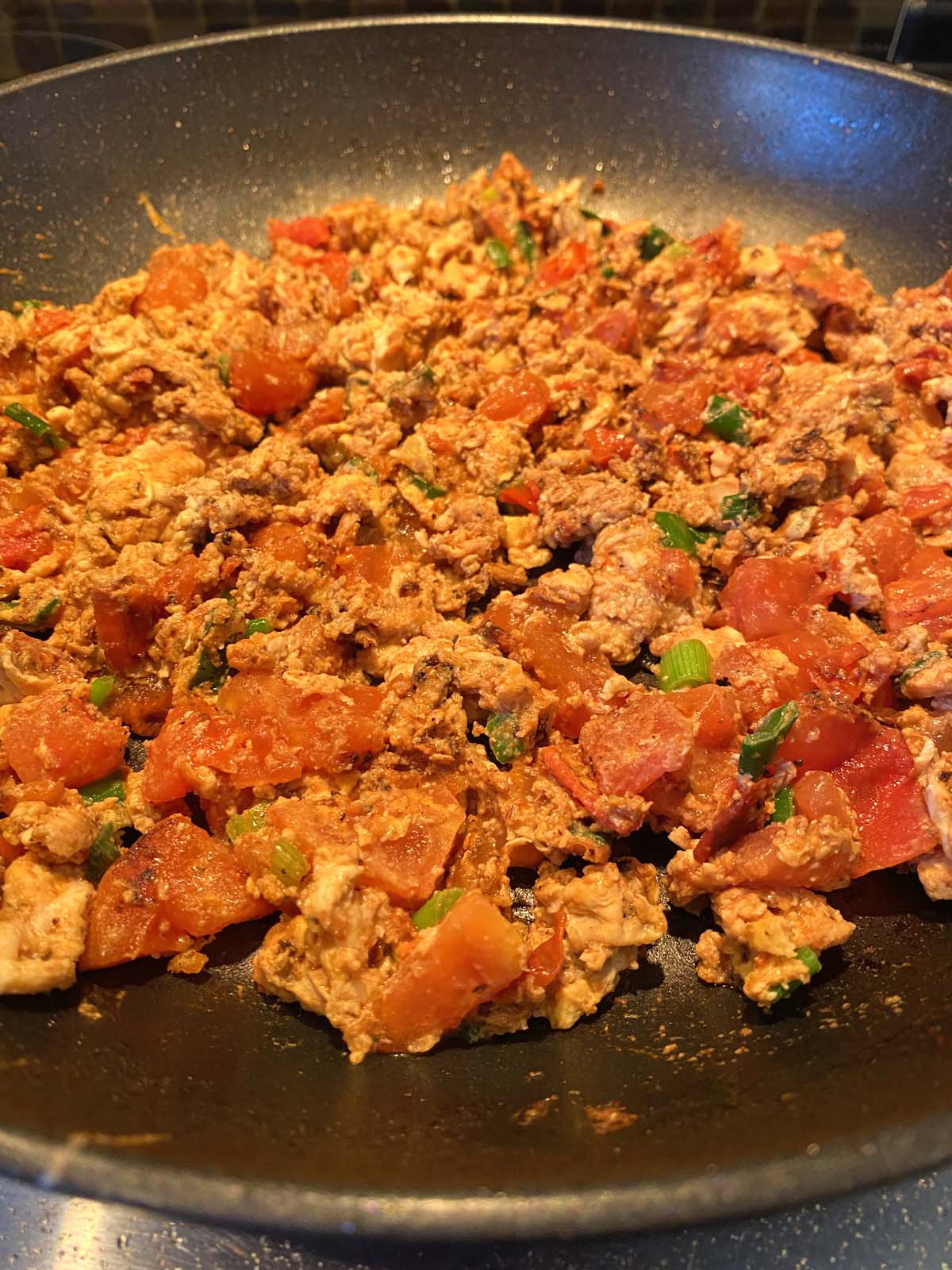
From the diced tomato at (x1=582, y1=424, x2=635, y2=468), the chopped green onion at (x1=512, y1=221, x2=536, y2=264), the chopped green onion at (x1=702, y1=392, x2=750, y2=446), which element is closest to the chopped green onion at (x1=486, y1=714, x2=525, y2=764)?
the diced tomato at (x1=582, y1=424, x2=635, y2=468)

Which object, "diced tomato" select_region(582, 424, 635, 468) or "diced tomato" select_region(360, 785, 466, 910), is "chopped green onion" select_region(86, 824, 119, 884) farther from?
"diced tomato" select_region(582, 424, 635, 468)

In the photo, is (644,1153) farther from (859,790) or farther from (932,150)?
(932,150)

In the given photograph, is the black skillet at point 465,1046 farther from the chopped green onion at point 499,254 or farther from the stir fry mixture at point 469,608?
the chopped green onion at point 499,254

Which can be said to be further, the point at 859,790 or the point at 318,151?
the point at 318,151

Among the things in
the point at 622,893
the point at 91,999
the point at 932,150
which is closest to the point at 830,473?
the point at 622,893

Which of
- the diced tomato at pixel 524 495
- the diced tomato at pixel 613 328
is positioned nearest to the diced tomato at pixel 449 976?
the diced tomato at pixel 524 495

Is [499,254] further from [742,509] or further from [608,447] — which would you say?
[742,509]
